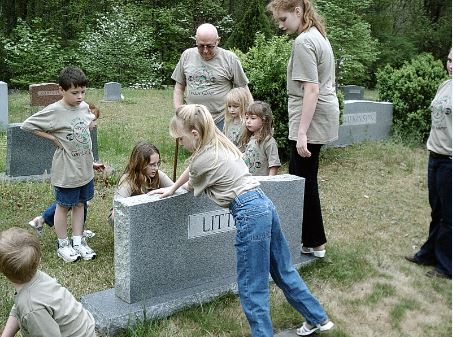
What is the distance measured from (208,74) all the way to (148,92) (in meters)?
12.9

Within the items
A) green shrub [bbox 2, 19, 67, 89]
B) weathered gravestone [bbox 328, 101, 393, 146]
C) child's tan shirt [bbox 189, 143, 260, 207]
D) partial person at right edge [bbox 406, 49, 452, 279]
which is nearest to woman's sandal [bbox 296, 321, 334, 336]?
child's tan shirt [bbox 189, 143, 260, 207]

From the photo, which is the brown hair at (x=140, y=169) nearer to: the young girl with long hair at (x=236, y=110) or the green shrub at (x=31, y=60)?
the young girl with long hair at (x=236, y=110)

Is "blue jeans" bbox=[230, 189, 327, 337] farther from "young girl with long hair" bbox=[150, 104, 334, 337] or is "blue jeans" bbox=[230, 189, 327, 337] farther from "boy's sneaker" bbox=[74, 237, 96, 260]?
"boy's sneaker" bbox=[74, 237, 96, 260]

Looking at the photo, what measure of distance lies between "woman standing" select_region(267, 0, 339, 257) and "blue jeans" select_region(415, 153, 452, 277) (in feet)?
3.93

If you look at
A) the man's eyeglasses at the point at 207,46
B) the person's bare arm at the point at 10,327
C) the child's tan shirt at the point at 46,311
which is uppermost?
the man's eyeglasses at the point at 207,46

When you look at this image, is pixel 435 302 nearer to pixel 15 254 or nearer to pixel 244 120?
pixel 15 254

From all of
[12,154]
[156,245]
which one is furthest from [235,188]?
[12,154]

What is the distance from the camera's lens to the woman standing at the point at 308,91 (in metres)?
3.09

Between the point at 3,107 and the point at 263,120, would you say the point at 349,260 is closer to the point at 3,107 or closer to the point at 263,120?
the point at 263,120

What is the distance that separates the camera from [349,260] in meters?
3.47

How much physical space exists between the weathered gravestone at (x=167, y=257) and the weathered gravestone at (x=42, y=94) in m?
8.28

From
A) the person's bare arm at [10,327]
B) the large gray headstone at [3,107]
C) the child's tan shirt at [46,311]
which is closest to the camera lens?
the child's tan shirt at [46,311]

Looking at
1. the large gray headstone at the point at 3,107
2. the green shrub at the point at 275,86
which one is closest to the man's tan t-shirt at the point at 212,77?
the green shrub at the point at 275,86

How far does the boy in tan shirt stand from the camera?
2037 millimetres
